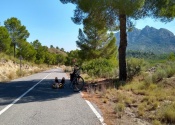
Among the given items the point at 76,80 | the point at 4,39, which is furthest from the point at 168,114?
the point at 4,39

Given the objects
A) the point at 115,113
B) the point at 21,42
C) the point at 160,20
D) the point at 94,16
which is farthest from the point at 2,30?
the point at 115,113

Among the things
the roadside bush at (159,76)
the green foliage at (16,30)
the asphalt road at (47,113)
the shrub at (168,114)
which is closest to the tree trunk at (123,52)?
the roadside bush at (159,76)

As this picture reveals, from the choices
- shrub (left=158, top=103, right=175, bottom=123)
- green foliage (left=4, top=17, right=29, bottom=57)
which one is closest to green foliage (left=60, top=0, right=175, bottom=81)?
shrub (left=158, top=103, right=175, bottom=123)

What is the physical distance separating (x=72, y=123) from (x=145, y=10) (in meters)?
13.3

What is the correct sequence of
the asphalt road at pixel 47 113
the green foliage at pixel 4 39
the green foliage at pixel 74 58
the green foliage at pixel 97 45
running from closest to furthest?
the asphalt road at pixel 47 113, the green foliage at pixel 74 58, the green foliage at pixel 4 39, the green foliage at pixel 97 45

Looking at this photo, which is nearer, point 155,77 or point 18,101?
point 18,101

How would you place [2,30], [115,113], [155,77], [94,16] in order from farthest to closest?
[2,30]
[94,16]
[155,77]
[115,113]

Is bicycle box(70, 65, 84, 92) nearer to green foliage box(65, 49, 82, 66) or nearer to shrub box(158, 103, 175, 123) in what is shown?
green foliage box(65, 49, 82, 66)

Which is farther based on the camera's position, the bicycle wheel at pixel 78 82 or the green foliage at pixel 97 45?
the green foliage at pixel 97 45

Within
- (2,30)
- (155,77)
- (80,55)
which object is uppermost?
(2,30)

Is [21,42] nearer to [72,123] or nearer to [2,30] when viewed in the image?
[2,30]

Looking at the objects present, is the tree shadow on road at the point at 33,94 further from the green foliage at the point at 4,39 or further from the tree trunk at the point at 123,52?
the green foliage at the point at 4,39

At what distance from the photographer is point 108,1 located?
1664cm

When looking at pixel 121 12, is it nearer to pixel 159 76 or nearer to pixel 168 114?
pixel 159 76
